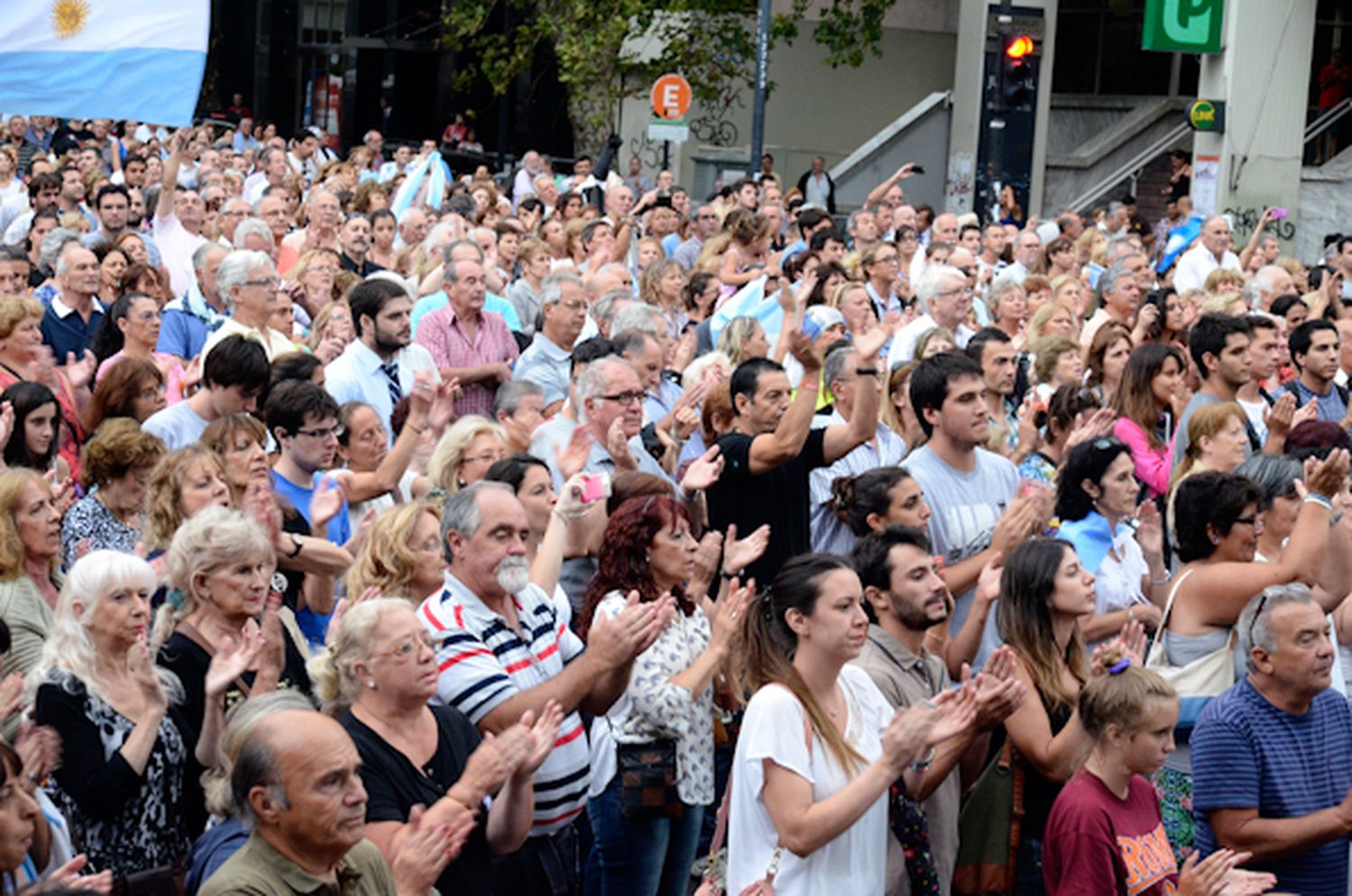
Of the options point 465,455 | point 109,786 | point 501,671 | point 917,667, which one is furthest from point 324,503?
point 917,667

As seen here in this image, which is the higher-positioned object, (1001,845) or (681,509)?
(681,509)

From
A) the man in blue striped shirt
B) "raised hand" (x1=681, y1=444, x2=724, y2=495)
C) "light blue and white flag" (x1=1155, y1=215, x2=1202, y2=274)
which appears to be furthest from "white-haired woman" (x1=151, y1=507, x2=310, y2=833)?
"light blue and white flag" (x1=1155, y1=215, x2=1202, y2=274)

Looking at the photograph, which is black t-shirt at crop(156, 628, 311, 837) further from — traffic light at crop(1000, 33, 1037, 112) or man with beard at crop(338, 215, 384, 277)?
traffic light at crop(1000, 33, 1037, 112)

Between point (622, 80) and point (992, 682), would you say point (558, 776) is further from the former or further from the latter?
point (622, 80)

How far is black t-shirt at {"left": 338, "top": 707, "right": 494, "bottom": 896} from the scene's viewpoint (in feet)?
14.9

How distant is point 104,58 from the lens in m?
9.24

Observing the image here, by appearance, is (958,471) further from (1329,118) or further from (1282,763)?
(1329,118)

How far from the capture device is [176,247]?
12688mm

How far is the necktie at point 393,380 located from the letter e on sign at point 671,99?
13.8 meters

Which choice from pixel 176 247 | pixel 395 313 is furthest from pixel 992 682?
pixel 176 247

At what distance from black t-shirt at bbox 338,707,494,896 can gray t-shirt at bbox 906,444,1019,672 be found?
2496mm

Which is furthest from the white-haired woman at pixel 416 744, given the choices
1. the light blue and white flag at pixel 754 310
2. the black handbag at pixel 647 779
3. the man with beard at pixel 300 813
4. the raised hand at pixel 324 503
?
the light blue and white flag at pixel 754 310

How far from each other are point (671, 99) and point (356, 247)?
411 inches

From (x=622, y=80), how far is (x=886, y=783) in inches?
1025
